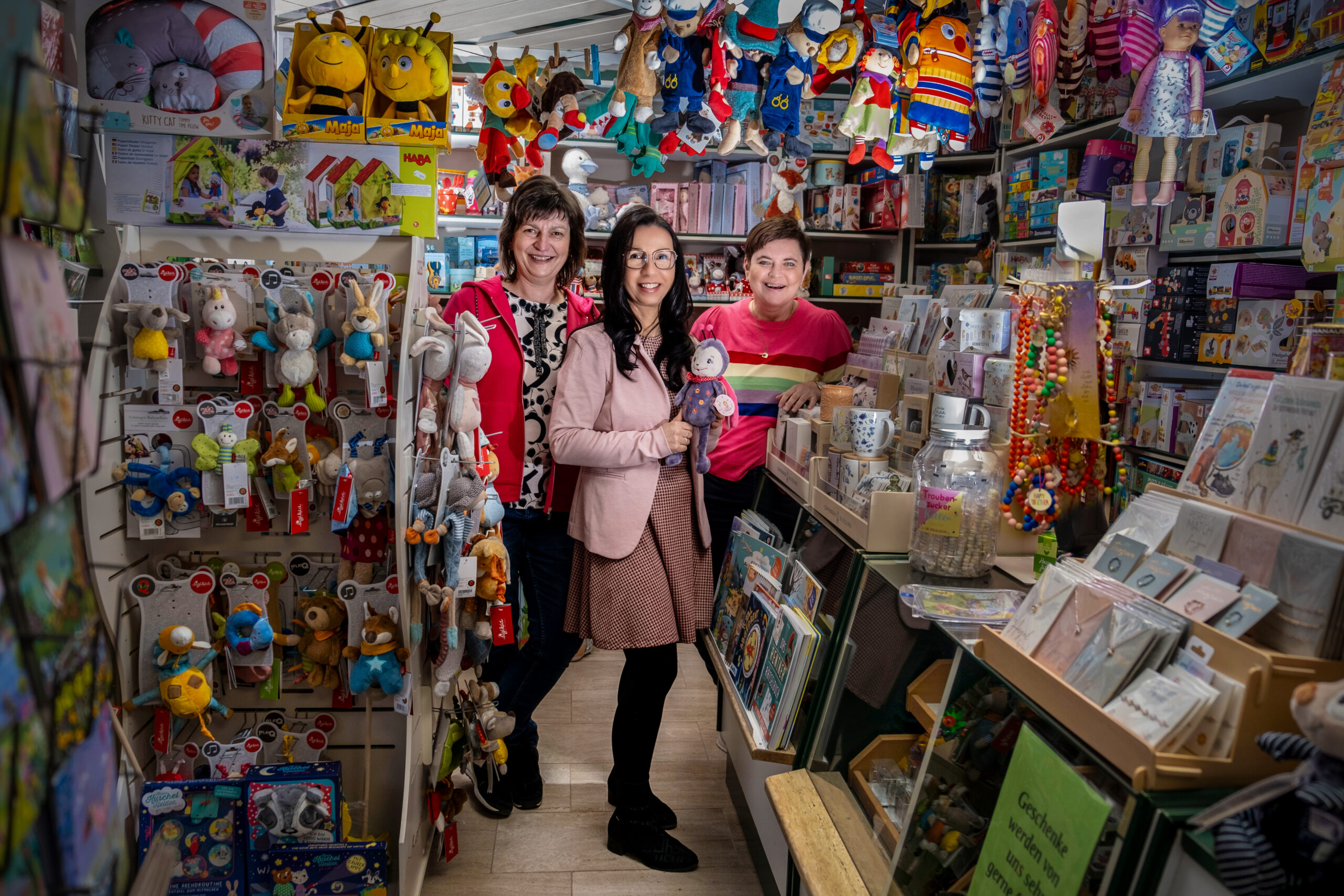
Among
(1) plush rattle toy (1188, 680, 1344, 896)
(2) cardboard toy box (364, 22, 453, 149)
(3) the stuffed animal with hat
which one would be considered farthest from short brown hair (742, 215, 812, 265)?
(1) plush rattle toy (1188, 680, 1344, 896)

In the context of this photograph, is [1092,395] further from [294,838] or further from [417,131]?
[294,838]

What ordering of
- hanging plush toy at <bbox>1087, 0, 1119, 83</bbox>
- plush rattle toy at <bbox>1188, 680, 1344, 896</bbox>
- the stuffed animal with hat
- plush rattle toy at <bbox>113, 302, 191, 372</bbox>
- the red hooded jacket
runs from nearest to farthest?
plush rattle toy at <bbox>1188, 680, 1344, 896</bbox> < plush rattle toy at <bbox>113, 302, 191, 372</bbox> < hanging plush toy at <bbox>1087, 0, 1119, 83</bbox> < the red hooded jacket < the stuffed animal with hat

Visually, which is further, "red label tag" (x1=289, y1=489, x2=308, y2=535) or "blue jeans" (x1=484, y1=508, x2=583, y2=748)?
"blue jeans" (x1=484, y1=508, x2=583, y2=748)

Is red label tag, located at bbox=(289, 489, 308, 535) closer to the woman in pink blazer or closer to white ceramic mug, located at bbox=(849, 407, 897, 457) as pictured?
the woman in pink blazer

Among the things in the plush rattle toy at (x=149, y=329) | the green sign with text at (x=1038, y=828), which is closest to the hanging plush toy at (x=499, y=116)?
the plush rattle toy at (x=149, y=329)

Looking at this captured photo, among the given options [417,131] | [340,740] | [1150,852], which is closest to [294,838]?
[340,740]

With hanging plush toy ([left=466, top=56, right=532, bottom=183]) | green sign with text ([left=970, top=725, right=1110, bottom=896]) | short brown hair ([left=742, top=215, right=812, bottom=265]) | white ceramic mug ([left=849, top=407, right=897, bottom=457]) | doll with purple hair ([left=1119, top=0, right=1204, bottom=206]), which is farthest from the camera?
hanging plush toy ([left=466, top=56, right=532, bottom=183])

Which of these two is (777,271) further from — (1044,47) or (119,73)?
(119,73)

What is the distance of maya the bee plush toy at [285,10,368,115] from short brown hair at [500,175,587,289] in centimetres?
58

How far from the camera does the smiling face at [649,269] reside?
234cm

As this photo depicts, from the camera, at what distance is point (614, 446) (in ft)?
7.48

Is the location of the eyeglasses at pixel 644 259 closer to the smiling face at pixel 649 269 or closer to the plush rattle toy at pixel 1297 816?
the smiling face at pixel 649 269

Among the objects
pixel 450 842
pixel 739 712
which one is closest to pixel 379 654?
pixel 450 842

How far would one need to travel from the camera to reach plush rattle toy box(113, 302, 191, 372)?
1.98m
